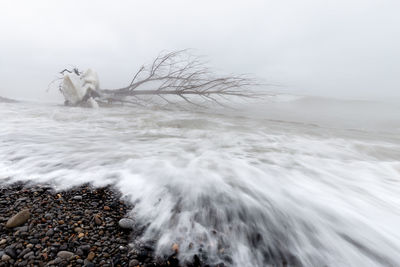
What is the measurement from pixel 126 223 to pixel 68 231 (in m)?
0.30

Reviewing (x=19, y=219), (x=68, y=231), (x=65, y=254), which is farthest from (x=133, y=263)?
(x=19, y=219)

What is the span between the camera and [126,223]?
114 cm

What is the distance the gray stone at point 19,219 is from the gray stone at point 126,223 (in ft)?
1.69

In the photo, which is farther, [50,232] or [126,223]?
[126,223]

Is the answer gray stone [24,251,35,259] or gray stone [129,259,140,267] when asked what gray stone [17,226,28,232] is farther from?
gray stone [129,259,140,267]

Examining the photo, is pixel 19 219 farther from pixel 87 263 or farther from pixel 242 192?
pixel 242 192

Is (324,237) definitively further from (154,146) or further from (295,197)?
(154,146)

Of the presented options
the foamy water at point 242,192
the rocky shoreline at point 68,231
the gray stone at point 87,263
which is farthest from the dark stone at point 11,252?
the foamy water at point 242,192

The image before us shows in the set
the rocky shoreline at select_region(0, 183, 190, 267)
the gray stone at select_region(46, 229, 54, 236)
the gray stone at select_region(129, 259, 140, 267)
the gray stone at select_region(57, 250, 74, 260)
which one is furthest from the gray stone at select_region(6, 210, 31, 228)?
the gray stone at select_region(129, 259, 140, 267)

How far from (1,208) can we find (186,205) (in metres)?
1.15

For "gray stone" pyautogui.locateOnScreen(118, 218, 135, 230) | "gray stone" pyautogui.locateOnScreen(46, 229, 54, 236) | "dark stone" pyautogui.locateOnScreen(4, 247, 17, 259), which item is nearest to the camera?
"dark stone" pyautogui.locateOnScreen(4, 247, 17, 259)

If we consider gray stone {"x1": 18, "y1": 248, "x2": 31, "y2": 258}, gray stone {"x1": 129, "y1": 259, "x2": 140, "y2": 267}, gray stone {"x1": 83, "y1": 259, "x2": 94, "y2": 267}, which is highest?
gray stone {"x1": 18, "y1": 248, "x2": 31, "y2": 258}

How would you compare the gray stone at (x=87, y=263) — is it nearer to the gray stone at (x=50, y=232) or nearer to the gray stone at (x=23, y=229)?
the gray stone at (x=50, y=232)

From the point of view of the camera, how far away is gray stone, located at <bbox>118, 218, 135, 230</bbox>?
3.66ft
